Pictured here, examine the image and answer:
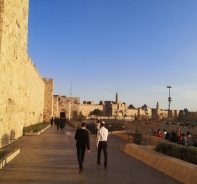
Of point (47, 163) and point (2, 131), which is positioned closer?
point (47, 163)

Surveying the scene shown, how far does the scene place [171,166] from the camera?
6.84 m

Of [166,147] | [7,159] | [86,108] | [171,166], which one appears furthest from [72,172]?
[86,108]

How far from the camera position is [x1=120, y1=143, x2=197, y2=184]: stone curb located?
5.92m

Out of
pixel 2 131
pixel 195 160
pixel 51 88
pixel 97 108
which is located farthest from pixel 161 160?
pixel 97 108

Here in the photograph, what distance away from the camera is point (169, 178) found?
657 cm

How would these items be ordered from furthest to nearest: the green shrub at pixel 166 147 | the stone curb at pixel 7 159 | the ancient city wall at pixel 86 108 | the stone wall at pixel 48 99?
the ancient city wall at pixel 86 108, the stone wall at pixel 48 99, the green shrub at pixel 166 147, the stone curb at pixel 7 159

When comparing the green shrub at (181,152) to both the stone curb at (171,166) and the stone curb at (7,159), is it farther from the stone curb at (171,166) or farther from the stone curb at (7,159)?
the stone curb at (7,159)

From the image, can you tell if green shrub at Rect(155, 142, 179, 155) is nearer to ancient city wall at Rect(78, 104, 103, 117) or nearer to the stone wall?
the stone wall

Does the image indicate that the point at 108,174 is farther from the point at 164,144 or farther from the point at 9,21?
the point at 9,21

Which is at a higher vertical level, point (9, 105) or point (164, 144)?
point (9, 105)

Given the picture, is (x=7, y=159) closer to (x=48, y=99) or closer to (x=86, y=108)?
(x=48, y=99)

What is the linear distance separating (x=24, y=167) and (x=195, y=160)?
14.5ft

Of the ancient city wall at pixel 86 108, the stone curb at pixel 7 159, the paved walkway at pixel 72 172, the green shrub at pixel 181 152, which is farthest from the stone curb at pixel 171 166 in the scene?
the ancient city wall at pixel 86 108

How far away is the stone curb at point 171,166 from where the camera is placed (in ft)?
19.4
